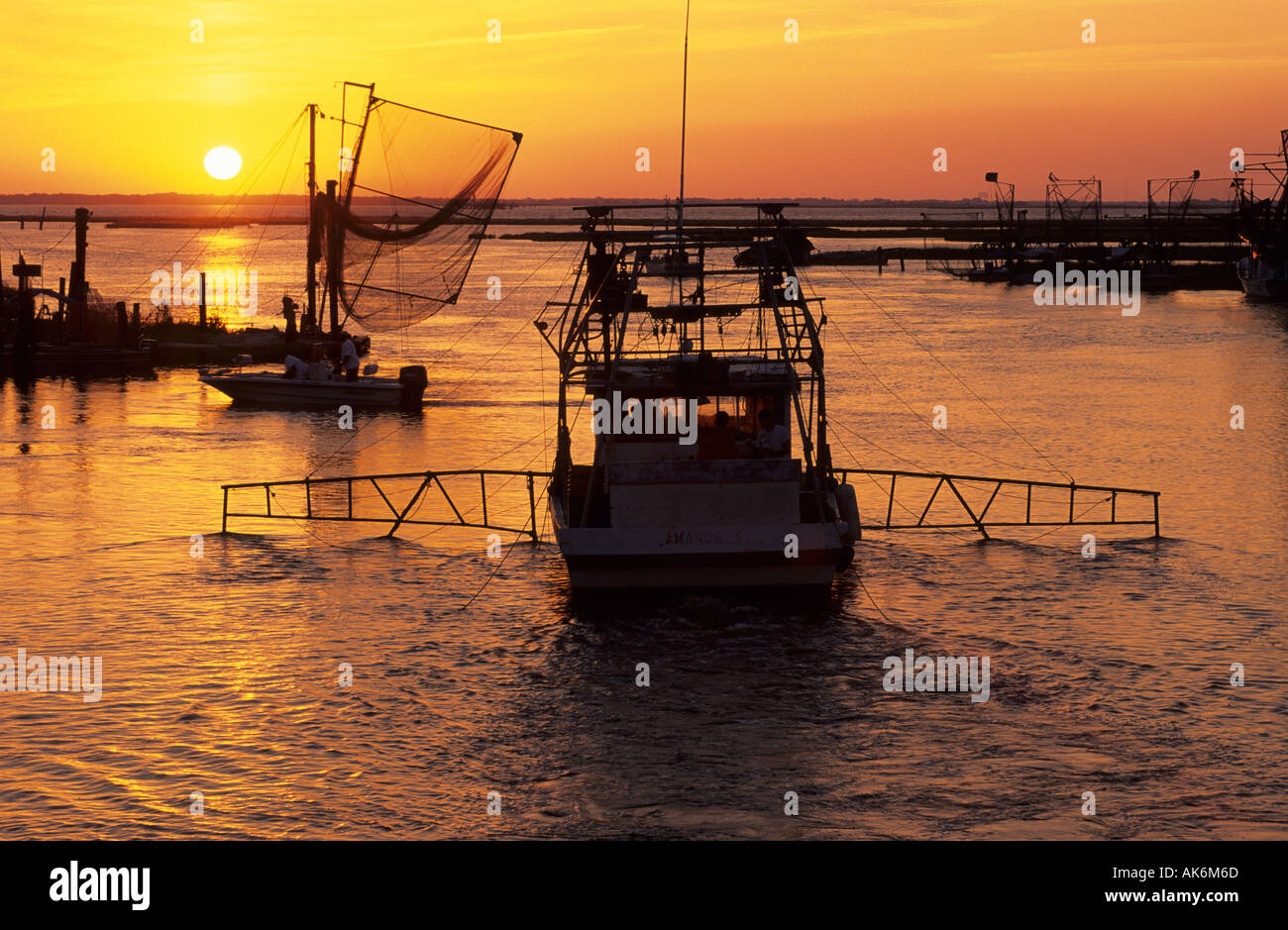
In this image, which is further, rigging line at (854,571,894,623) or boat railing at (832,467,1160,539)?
boat railing at (832,467,1160,539)

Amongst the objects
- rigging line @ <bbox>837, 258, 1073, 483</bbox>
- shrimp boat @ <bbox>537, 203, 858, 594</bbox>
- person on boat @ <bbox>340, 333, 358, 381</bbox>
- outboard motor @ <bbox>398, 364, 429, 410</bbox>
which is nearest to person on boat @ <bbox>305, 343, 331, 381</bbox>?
person on boat @ <bbox>340, 333, 358, 381</bbox>

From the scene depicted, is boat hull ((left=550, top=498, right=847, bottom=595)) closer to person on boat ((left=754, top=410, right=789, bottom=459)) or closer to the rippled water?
the rippled water

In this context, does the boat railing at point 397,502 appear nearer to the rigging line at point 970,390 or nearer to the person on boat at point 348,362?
the rigging line at point 970,390

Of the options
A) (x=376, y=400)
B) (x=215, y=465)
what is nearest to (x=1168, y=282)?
(x=376, y=400)

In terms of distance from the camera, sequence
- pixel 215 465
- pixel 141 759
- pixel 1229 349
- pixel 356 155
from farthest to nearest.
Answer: pixel 1229 349 → pixel 356 155 → pixel 215 465 → pixel 141 759

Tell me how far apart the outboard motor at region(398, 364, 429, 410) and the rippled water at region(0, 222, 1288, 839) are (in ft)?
39.0

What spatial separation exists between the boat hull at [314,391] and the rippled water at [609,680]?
12137 millimetres

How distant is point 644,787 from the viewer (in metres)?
15.0

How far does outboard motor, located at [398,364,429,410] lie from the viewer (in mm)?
53344

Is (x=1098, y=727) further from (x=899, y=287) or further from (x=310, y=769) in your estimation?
(x=899, y=287)

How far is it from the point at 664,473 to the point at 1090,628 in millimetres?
7789

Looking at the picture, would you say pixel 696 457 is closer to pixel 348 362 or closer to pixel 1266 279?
pixel 348 362

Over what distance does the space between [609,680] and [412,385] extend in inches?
1403

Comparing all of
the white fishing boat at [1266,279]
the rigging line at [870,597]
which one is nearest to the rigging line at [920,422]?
the rigging line at [870,597]
